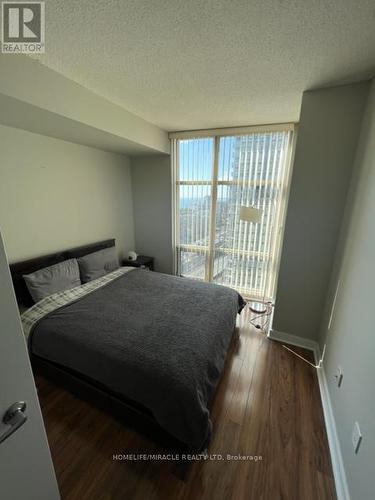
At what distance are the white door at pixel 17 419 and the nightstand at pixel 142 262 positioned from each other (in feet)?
8.91

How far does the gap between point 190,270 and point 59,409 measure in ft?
8.60

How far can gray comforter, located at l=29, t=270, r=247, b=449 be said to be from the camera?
130 centimetres

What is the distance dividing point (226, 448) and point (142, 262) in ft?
9.01

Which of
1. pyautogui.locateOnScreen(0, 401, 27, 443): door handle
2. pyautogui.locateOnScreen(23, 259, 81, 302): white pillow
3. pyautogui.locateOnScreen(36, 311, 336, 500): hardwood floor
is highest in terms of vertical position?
pyautogui.locateOnScreen(0, 401, 27, 443): door handle

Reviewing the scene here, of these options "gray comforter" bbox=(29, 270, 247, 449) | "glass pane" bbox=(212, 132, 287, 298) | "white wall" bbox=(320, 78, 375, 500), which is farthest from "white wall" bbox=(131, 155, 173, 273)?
"white wall" bbox=(320, 78, 375, 500)

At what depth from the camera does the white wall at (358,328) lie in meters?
1.08

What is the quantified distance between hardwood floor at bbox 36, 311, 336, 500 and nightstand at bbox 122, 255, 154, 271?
1.95 meters

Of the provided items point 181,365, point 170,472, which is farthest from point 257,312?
point 170,472

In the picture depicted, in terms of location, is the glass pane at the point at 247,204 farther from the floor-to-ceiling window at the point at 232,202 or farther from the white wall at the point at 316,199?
the white wall at the point at 316,199

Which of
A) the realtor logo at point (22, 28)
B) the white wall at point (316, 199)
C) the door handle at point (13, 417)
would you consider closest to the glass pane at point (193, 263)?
the white wall at point (316, 199)

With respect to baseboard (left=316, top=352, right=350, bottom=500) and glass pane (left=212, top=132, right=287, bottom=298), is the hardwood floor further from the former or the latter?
glass pane (left=212, top=132, right=287, bottom=298)

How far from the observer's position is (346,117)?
185cm

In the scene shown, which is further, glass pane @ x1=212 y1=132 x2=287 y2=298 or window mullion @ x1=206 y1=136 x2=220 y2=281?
window mullion @ x1=206 y1=136 x2=220 y2=281

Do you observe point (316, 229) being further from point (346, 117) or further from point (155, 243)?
point (155, 243)
